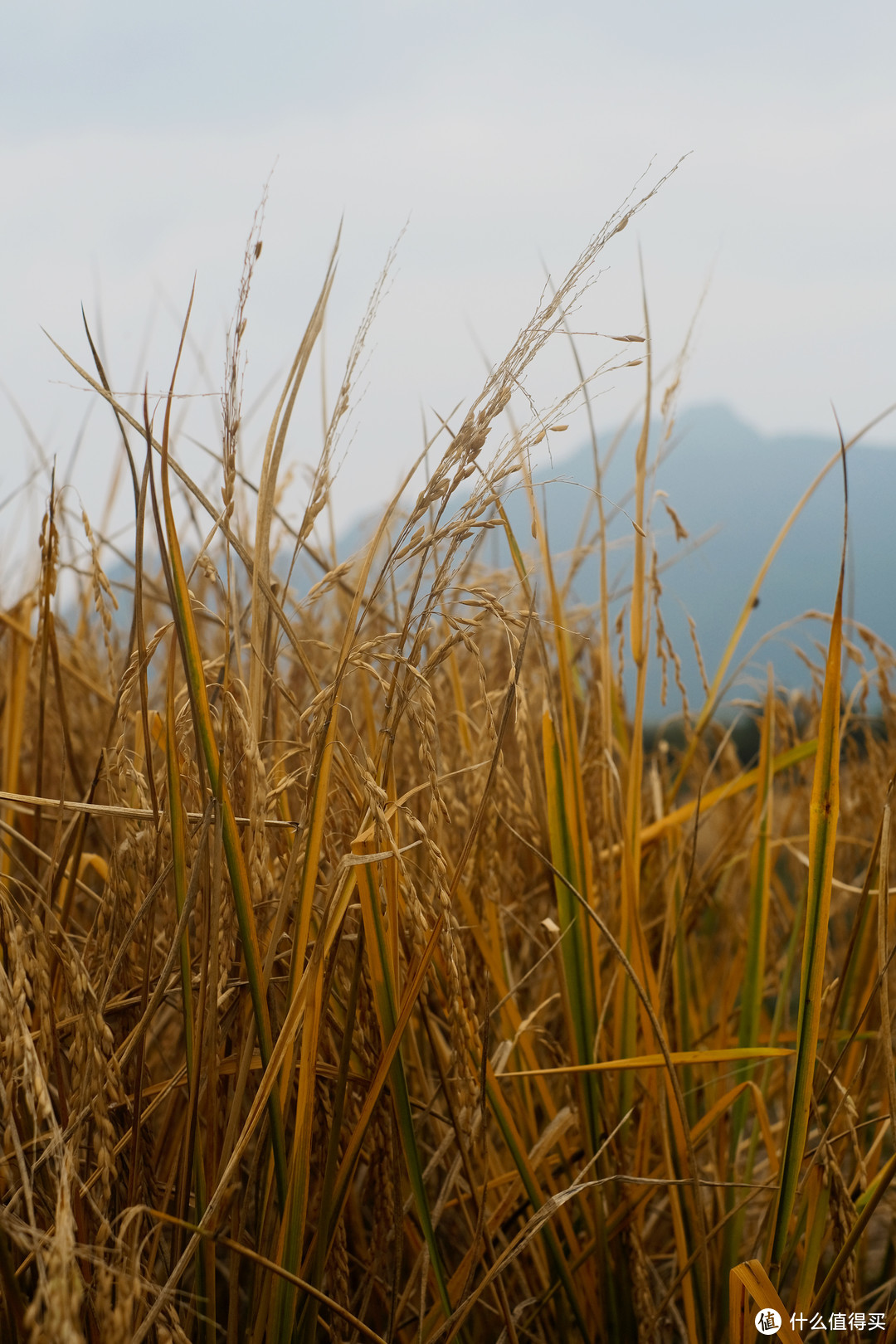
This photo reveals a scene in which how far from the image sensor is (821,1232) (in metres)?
0.67

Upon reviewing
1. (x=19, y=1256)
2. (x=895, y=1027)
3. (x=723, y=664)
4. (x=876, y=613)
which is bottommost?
(x=895, y=1027)

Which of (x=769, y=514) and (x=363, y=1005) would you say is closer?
(x=363, y=1005)

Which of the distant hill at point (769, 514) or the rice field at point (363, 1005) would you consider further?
the distant hill at point (769, 514)

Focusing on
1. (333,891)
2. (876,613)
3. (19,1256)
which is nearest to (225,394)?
(333,891)

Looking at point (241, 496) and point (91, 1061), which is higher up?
point (241, 496)

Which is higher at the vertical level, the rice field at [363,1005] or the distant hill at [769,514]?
the distant hill at [769,514]

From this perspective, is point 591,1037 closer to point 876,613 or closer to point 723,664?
point 723,664

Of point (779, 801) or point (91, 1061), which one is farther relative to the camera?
point (779, 801)

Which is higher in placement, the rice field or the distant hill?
the distant hill

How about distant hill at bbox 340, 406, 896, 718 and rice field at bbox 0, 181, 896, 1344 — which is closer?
rice field at bbox 0, 181, 896, 1344

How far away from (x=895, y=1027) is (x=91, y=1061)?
122 centimetres

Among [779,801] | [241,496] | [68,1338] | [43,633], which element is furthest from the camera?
[779,801]

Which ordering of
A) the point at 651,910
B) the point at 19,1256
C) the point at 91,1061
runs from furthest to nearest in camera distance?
the point at 651,910 → the point at 19,1256 → the point at 91,1061

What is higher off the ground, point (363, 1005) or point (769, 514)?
point (769, 514)
